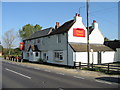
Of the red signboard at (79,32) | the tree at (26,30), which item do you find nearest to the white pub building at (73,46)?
the red signboard at (79,32)

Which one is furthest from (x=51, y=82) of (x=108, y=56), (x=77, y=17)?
(x=108, y=56)

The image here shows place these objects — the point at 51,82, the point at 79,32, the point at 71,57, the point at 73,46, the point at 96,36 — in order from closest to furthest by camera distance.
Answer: the point at 51,82
the point at 71,57
the point at 73,46
the point at 79,32
the point at 96,36

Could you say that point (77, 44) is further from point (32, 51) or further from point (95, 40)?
point (32, 51)

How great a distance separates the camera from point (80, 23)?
2714cm

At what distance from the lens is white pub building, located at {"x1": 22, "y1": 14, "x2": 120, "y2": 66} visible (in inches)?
949

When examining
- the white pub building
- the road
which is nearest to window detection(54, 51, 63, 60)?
the white pub building

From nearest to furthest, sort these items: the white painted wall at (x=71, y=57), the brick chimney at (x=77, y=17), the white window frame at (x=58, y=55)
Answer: the white painted wall at (x=71, y=57) < the white window frame at (x=58, y=55) < the brick chimney at (x=77, y=17)

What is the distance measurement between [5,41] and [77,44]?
55425 mm

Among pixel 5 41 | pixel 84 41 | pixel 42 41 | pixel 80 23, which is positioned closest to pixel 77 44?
pixel 84 41

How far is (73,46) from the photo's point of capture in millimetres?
24031

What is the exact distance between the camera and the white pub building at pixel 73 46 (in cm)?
2411

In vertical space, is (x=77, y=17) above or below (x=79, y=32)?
above

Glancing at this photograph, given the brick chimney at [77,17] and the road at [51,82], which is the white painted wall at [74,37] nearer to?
the brick chimney at [77,17]

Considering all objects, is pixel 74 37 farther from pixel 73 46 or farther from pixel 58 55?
pixel 58 55
